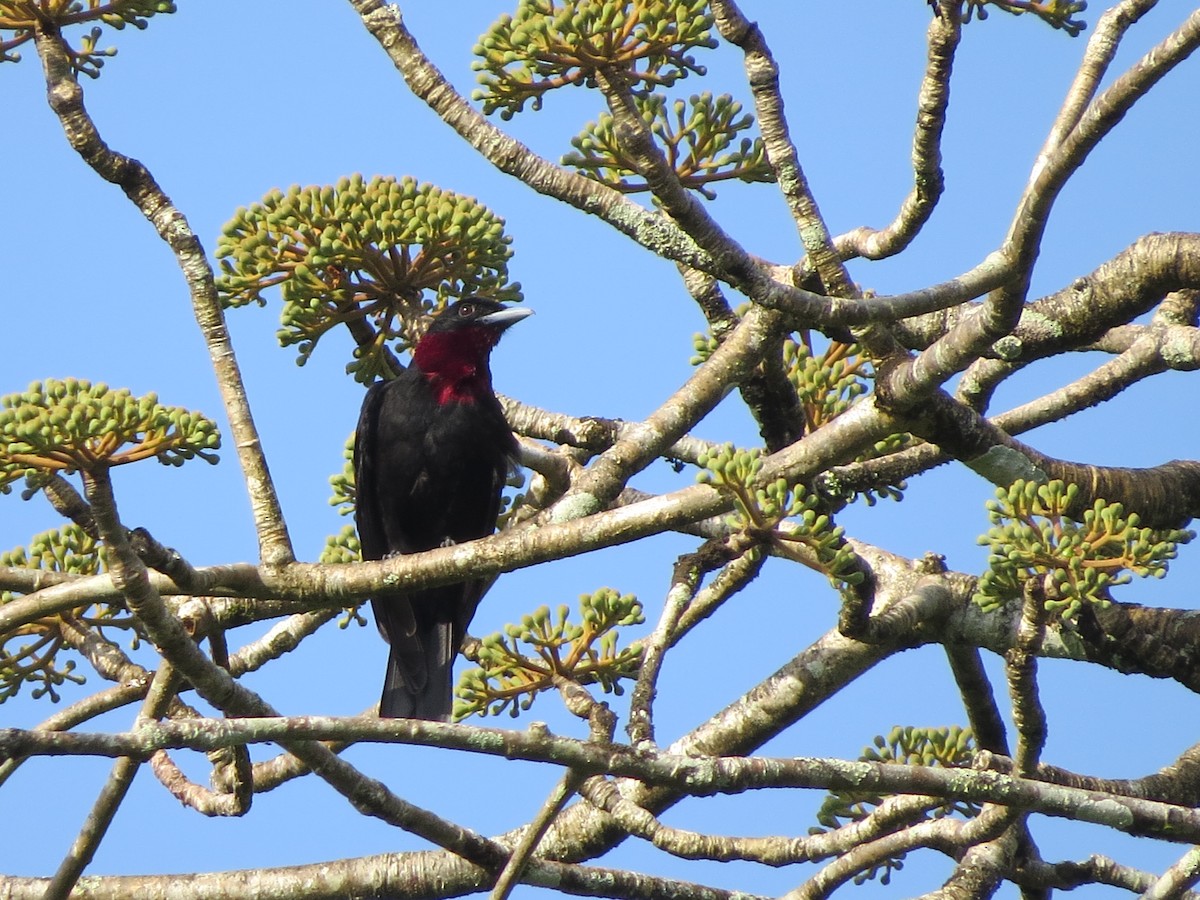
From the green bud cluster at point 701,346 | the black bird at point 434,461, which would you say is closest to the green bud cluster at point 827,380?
the green bud cluster at point 701,346

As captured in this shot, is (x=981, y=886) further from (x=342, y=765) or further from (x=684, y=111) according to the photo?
(x=684, y=111)

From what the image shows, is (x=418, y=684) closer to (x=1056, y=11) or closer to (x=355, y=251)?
(x=355, y=251)

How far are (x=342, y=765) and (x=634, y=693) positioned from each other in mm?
677

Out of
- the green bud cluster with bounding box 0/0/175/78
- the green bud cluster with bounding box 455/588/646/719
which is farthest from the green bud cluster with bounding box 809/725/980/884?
the green bud cluster with bounding box 0/0/175/78

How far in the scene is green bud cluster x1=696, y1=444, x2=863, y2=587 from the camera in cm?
311

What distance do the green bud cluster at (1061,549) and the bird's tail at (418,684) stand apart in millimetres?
2856

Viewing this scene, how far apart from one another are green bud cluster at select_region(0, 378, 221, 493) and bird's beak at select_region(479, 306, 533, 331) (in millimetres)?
2608

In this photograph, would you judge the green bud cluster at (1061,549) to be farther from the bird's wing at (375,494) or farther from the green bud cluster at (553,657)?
the bird's wing at (375,494)

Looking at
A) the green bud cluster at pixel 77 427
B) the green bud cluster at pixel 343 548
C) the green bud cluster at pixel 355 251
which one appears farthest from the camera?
the green bud cluster at pixel 343 548

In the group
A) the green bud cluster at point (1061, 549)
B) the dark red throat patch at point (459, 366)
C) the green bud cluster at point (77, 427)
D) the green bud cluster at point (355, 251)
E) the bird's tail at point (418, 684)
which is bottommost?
the green bud cluster at point (1061, 549)

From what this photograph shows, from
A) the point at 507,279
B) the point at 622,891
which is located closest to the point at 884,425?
the point at 622,891

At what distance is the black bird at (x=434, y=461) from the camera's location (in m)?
5.75

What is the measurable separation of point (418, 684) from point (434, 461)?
85 centimetres

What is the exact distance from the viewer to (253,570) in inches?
138
